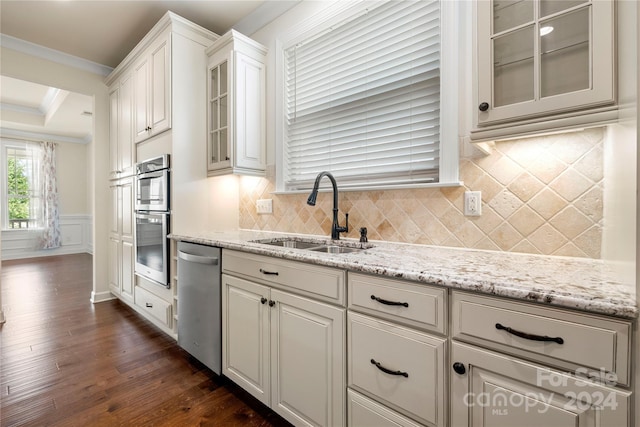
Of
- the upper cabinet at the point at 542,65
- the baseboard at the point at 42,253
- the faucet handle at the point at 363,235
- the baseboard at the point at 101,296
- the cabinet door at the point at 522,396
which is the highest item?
the upper cabinet at the point at 542,65

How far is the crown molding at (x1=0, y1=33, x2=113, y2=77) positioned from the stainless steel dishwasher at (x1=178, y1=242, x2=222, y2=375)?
282cm

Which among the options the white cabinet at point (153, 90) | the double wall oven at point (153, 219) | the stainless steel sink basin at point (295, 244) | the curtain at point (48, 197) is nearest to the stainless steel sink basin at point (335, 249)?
the stainless steel sink basin at point (295, 244)

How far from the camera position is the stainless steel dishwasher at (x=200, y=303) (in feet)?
6.03

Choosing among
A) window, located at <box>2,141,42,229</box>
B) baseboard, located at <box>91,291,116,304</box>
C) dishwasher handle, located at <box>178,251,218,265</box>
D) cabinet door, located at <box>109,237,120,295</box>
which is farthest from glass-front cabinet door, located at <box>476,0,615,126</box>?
window, located at <box>2,141,42,229</box>

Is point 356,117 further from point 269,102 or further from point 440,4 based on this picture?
point 269,102

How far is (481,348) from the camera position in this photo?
2.86 ft

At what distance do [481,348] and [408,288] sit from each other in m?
0.27

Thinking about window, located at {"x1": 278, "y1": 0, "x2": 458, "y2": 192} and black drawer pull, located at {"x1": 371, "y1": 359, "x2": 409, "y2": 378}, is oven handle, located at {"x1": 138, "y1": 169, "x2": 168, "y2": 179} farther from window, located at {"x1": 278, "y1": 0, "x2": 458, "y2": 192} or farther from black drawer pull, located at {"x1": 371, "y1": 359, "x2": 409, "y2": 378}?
black drawer pull, located at {"x1": 371, "y1": 359, "x2": 409, "y2": 378}

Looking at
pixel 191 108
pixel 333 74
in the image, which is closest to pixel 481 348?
pixel 333 74

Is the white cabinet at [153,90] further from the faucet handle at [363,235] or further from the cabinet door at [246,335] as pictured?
the faucet handle at [363,235]

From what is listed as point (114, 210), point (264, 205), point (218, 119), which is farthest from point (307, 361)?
point (114, 210)

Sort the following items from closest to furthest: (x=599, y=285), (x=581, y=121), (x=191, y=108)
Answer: (x=599, y=285) < (x=581, y=121) < (x=191, y=108)

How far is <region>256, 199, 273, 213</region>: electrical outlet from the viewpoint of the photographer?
244 centimetres

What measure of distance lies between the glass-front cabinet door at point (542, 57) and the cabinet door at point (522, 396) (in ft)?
2.70
